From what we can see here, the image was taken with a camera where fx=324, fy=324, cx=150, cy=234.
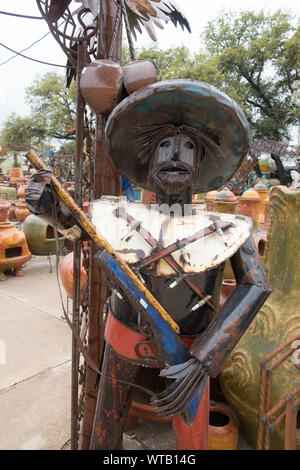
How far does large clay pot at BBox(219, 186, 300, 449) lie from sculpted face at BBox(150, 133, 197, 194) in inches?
34.9

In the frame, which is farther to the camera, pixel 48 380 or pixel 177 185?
pixel 48 380

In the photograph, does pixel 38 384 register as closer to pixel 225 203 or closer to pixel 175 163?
pixel 175 163

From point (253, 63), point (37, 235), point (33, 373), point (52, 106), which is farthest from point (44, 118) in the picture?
point (33, 373)

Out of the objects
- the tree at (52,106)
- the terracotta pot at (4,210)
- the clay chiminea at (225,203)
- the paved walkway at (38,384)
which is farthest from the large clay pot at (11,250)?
the tree at (52,106)

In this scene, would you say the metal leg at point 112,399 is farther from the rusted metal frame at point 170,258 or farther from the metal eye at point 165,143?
the metal eye at point 165,143

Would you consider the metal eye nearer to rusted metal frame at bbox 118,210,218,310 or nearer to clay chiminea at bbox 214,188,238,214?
rusted metal frame at bbox 118,210,218,310

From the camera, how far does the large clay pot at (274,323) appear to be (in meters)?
2.00

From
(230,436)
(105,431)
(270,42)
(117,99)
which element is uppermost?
(270,42)

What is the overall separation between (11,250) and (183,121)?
5.19 m

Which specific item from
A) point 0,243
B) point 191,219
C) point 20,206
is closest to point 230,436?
point 191,219

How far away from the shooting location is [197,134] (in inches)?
60.3

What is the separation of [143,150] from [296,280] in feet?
4.16

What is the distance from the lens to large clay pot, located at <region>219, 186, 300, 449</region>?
2004 millimetres

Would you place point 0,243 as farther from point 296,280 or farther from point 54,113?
point 54,113
